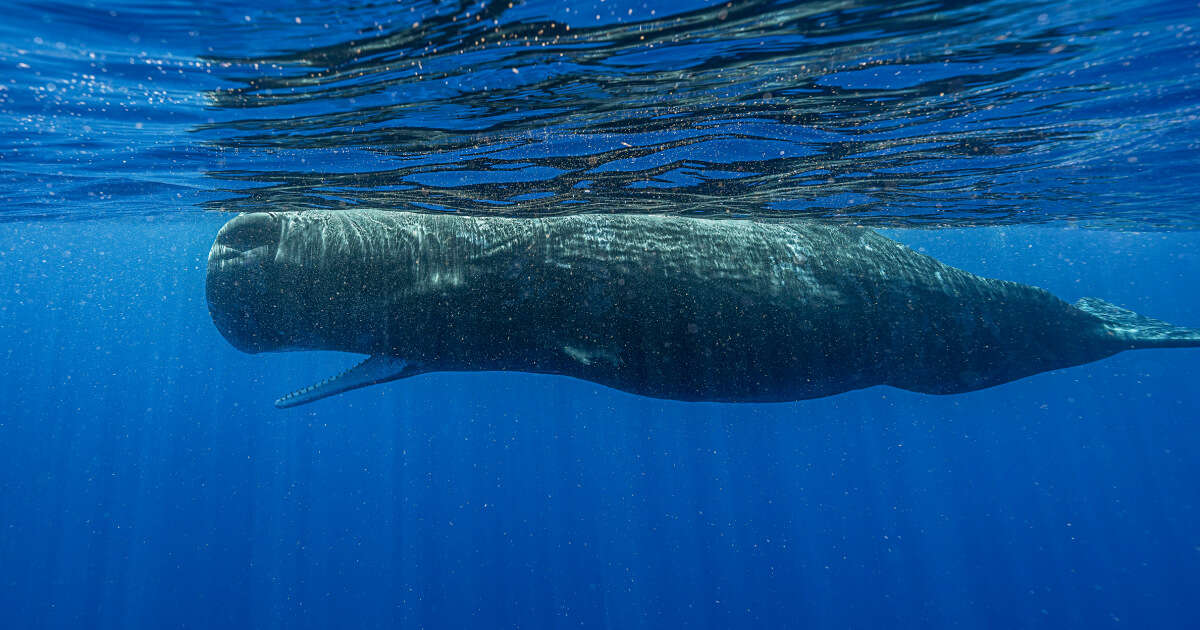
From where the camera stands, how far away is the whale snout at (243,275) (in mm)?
5973

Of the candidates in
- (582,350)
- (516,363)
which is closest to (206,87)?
(516,363)

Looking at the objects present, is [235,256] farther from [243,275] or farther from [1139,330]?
[1139,330]

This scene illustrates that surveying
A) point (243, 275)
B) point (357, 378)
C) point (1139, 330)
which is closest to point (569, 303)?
point (357, 378)

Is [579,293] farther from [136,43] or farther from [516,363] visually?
[136,43]

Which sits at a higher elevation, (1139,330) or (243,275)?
(243,275)

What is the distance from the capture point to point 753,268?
20.4ft

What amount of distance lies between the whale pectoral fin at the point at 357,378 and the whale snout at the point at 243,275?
89 cm

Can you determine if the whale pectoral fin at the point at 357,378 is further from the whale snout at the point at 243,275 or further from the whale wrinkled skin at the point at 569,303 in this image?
the whale snout at the point at 243,275

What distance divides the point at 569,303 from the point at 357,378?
2.17 m

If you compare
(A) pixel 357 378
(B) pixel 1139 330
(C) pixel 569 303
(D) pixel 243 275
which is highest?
(D) pixel 243 275

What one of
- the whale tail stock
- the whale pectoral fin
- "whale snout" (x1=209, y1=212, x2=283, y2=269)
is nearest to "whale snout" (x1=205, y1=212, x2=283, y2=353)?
"whale snout" (x1=209, y1=212, x2=283, y2=269)

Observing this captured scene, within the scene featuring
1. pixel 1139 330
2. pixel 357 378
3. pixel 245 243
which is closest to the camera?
pixel 357 378

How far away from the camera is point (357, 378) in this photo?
19.0 feet

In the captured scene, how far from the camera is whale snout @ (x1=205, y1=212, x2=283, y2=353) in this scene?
19.6ft
